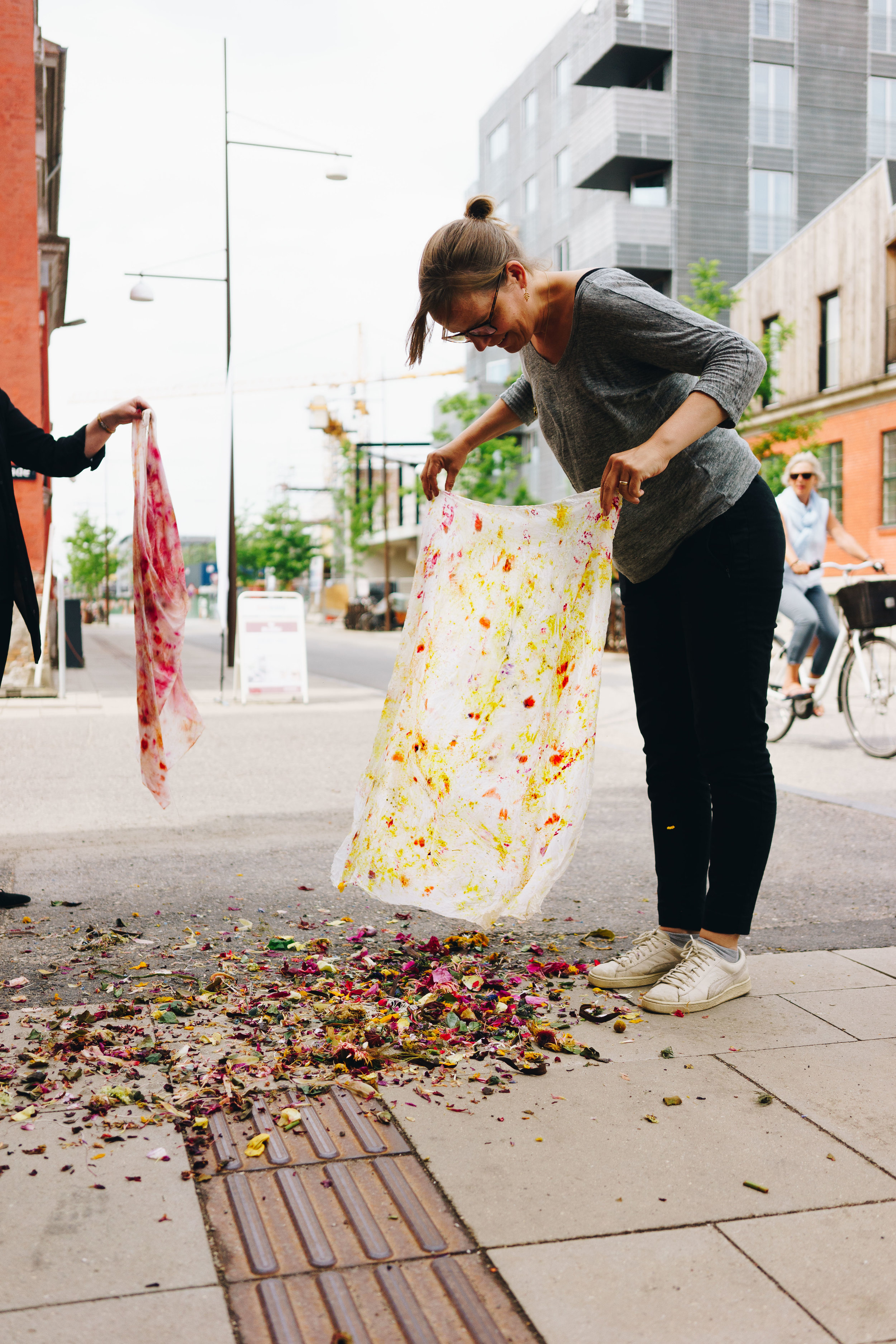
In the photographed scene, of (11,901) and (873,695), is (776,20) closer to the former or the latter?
(873,695)

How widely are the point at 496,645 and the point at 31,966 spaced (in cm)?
163

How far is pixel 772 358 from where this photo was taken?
86.9ft

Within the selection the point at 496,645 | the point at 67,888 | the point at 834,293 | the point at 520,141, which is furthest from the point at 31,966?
the point at 520,141

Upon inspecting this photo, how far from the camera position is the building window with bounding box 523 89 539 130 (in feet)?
149

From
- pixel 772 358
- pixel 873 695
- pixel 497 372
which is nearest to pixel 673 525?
pixel 873 695

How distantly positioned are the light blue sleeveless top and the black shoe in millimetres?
5914

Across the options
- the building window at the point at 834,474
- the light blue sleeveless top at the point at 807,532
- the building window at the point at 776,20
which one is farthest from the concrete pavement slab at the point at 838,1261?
the building window at the point at 776,20

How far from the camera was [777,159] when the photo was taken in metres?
38.8

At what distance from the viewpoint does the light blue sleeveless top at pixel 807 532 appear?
865 centimetres

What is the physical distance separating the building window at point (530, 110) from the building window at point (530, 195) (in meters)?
1.92

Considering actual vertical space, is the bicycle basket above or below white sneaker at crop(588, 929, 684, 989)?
above

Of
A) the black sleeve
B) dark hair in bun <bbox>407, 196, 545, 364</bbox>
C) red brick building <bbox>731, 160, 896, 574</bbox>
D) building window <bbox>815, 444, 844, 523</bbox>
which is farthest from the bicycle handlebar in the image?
building window <bbox>815, 444, 844, 523</bbox>

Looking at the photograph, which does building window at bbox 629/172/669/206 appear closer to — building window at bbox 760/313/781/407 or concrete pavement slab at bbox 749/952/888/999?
building window at bbox 760/313/781/407

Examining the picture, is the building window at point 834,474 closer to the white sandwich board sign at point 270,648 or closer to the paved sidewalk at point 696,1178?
the white sandwich board sign at point 270,648
